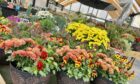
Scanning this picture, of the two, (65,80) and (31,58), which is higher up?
(31,58)

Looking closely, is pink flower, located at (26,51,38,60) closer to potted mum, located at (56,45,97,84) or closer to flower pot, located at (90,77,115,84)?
potted mum, located at (56,45,97,84)

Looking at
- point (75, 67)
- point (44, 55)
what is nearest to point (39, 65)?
point (44, 55)

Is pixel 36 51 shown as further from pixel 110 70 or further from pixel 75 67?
pixel 110 70

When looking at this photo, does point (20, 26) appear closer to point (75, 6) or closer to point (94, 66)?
point (94, 66)

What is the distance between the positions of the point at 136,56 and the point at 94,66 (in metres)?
2.20

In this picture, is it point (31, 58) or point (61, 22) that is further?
point (61, 22)

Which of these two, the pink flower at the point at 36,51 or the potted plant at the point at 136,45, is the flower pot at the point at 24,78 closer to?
the pink flower at the point at 36,51

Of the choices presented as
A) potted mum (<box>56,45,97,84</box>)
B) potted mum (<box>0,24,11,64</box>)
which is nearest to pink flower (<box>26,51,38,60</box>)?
potted mum (<box>56,45,97,84</box>)

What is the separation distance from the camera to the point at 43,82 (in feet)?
6.52

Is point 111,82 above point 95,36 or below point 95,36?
below

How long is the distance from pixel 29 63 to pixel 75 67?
0.38 m

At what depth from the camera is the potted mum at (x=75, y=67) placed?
2053 millimetres

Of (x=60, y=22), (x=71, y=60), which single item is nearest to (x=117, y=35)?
(x=60, y=22)

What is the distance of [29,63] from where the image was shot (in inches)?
75.6
